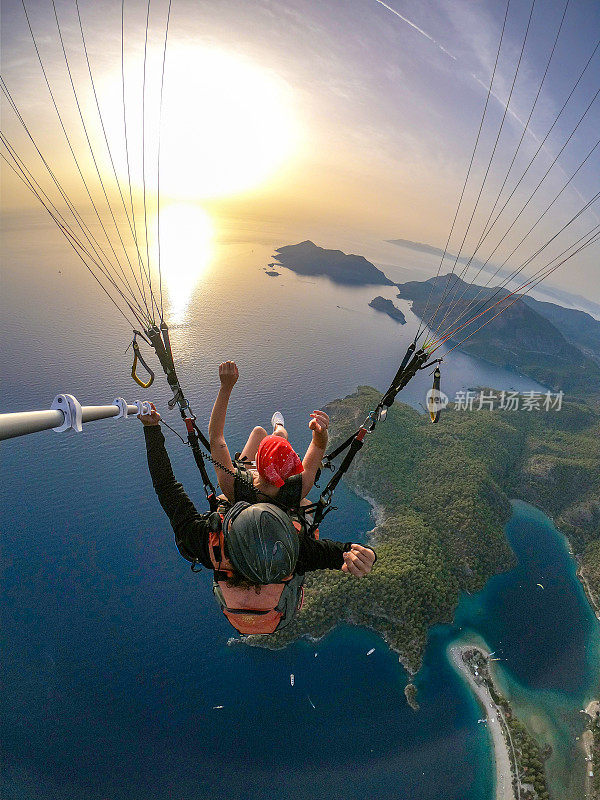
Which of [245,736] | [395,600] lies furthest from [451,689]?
[245,736]

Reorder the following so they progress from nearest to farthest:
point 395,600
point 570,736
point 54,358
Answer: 1. point 570,736
2. point 395,600
3. point 54,358

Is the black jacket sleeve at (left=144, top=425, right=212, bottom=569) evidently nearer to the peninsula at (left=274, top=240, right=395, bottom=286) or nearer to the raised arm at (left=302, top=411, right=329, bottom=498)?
the raised arm at (left=302, top=411, right=329, bottom=498)

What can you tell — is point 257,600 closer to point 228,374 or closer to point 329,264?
point 228,374

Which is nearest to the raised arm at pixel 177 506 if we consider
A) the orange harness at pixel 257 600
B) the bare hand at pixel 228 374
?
the orange harness at pixel 257 600

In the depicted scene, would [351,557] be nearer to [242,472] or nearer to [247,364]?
[242,472]

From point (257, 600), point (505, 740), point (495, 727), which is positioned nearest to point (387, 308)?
point (495, 727)

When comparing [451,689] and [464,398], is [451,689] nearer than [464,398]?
Yes

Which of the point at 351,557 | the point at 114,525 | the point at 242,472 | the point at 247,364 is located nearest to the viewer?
the point at 351,557
